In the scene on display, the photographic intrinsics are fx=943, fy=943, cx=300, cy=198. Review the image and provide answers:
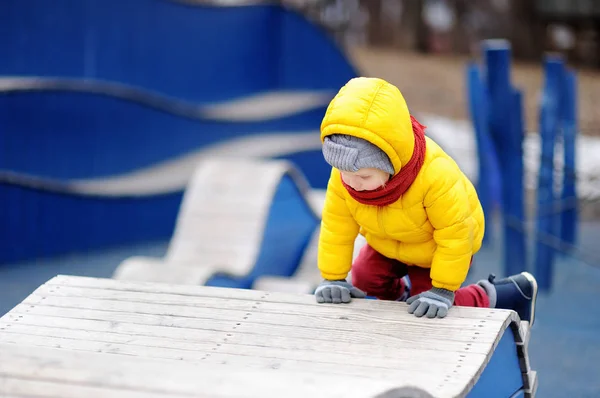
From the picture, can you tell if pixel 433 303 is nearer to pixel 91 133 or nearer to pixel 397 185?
pixel 397 185

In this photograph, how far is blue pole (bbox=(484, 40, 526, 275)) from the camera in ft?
20.4

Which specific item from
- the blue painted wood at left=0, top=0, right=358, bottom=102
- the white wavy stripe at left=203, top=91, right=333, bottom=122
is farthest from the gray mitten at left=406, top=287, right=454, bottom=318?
the white wavy stripe at left=203, top=91, right=333, bottom=122

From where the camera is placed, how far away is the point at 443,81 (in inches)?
599

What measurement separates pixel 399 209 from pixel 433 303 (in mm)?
336

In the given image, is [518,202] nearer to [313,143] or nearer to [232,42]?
[313,143]

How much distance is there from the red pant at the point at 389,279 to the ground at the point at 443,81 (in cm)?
933

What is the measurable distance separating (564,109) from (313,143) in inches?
98.0

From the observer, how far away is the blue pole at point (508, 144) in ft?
20.4

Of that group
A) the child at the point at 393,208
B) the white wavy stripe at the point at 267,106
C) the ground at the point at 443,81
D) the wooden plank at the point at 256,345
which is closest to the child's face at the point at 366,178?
the child at the point at 393,208

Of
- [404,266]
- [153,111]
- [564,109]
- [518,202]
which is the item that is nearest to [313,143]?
[153,111]

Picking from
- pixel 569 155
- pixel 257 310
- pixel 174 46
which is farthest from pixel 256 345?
pixel 174 46

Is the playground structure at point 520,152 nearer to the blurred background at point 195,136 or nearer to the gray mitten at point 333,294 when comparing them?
the blurred background at point 195,136

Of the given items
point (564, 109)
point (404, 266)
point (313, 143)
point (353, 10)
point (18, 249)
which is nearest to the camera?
point (404, 266)

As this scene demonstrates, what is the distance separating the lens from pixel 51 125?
288 inches
